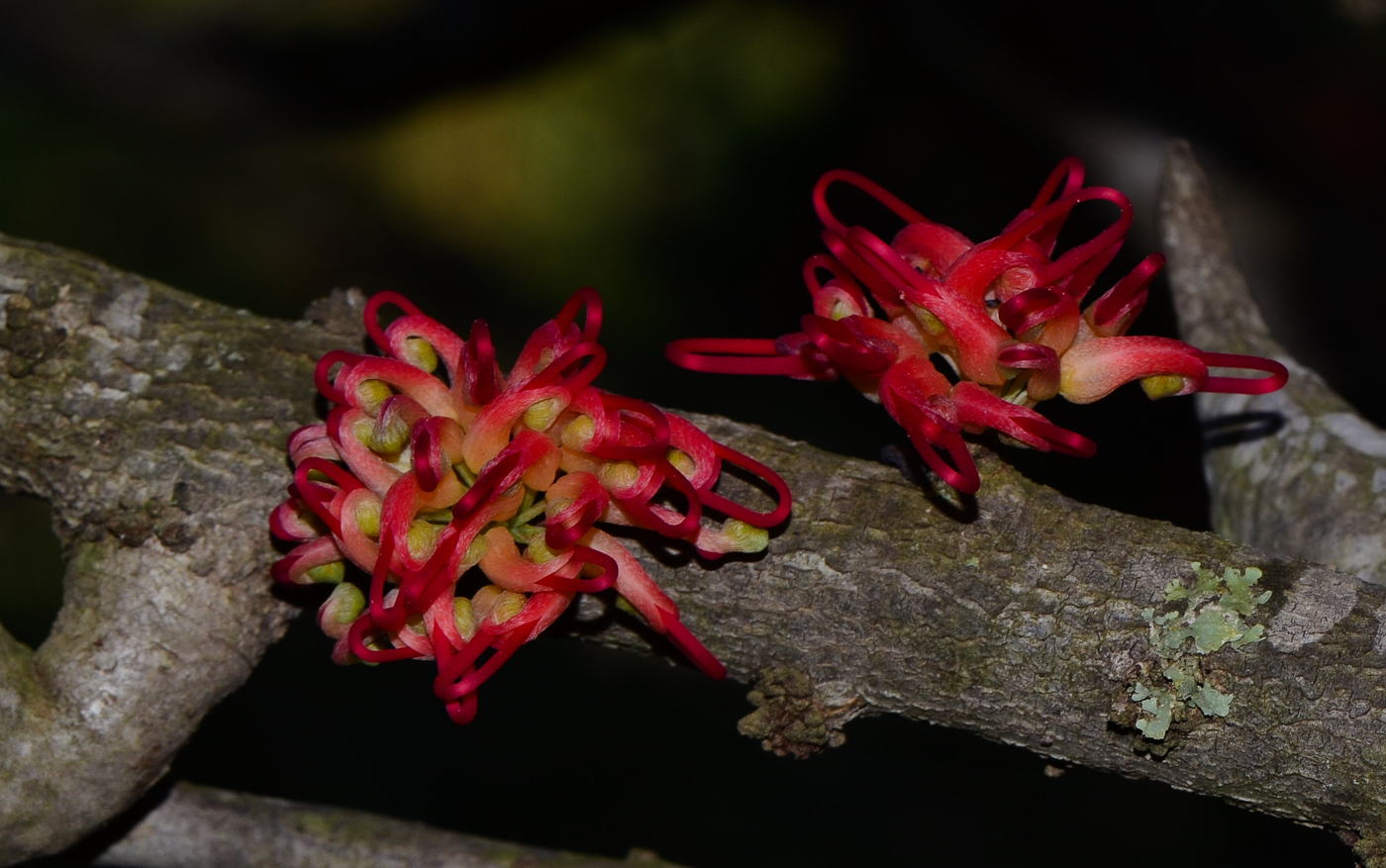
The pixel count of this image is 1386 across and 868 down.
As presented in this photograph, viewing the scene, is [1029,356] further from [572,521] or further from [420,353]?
[420,353]

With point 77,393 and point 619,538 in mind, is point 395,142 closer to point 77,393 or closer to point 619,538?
point 77,393

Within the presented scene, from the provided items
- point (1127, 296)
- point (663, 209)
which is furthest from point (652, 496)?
point (663, 209)

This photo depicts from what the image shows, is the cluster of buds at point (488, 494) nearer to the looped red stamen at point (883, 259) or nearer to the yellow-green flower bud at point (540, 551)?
the yellow-green flower bud at point (540, 551)

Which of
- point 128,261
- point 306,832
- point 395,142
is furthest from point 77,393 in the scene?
point 395,142

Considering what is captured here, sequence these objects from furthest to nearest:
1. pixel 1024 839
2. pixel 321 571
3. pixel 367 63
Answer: pixel 1024 839 < pixel 367 63 < pixel 321 571

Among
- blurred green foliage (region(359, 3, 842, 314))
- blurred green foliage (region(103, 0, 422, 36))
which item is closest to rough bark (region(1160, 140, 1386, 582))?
blurred green foliage (region(103, 0, 422, 36))

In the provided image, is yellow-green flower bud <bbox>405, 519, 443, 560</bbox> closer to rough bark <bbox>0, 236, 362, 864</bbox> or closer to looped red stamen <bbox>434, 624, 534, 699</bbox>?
looped red stamen <bbox>434, 624, 534, 699</bbox>
